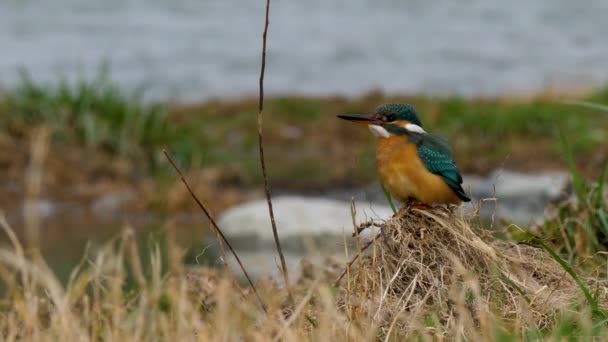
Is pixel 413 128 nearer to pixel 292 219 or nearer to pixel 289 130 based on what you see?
pixel 292 219

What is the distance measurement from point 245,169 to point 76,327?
10.4 m


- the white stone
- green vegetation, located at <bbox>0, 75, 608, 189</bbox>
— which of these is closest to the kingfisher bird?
the white stone

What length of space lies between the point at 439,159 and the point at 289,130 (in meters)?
12.6

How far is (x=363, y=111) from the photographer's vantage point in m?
17.4

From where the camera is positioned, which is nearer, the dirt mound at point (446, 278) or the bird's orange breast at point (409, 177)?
the dirt mound at point (446, 278)

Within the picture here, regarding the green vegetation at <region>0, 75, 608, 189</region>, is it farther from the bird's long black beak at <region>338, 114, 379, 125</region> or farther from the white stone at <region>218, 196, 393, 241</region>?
the bird's long black beak at <region>338, 114, 379, 125</region>

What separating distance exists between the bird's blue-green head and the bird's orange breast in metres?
0.09

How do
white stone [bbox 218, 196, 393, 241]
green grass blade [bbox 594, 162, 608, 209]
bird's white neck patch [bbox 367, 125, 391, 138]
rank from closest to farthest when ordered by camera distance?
1. bird's white neck patch [bbox 367, 125, 391, 138]
2. green grass blade [bbox 594, 162, 608, 209]
3. white stone [bbox 218, 196, 393, 241]

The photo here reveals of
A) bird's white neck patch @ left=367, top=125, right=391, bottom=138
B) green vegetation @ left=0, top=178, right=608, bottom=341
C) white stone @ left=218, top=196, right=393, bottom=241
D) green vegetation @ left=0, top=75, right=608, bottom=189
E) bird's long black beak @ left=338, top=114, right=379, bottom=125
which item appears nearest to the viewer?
green vegetation @ left=0, top=178, right=608, bottom=341

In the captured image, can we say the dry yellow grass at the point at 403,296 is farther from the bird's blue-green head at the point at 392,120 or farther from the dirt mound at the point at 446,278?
the bird's blue-green head at the point at 392,120

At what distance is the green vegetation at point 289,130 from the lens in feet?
45.0

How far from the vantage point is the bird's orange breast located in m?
4.57

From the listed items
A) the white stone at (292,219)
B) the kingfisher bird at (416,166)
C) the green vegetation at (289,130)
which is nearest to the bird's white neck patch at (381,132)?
the kingfisher bird at (416,166)

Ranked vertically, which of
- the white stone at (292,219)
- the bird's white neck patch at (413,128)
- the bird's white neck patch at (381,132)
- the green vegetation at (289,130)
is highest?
the bird's white neck patch at (413,128)
